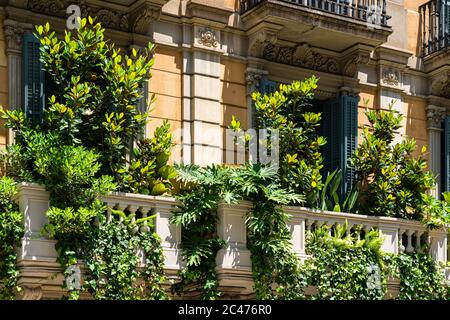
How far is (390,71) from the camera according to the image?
2538 cm

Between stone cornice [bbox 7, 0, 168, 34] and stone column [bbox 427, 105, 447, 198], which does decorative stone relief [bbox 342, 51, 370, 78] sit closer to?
stone column [bbox 427, 105, 447, 198]

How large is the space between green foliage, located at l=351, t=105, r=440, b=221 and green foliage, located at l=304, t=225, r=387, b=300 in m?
1.18

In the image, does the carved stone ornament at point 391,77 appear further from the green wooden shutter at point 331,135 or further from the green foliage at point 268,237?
the green foliage at point 268,237

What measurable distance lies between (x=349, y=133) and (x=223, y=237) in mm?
5429

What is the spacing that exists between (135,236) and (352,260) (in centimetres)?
422

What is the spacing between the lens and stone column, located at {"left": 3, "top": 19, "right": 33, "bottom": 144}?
67.1 ft

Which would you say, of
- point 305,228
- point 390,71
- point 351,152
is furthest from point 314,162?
point 390,71

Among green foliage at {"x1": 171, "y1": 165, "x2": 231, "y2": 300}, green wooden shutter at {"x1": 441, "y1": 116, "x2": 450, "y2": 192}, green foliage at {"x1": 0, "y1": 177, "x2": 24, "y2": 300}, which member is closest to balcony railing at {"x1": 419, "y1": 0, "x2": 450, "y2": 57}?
green wooden shutter at {"x1": 441, "y1": 116, "x2": 450, "y2": 192}

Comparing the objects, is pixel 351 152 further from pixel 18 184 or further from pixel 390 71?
pixel 18 184

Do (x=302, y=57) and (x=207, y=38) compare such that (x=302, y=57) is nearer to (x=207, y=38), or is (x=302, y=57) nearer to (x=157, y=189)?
(x=207, y=38)

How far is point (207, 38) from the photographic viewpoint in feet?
74.9

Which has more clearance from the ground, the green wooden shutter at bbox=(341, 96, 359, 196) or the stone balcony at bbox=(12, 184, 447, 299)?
the green wooden shutter at bbox=(341, 96, 359, 196)

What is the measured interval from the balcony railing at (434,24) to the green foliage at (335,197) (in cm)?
420

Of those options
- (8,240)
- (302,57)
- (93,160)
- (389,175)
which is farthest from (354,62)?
(8,240)
